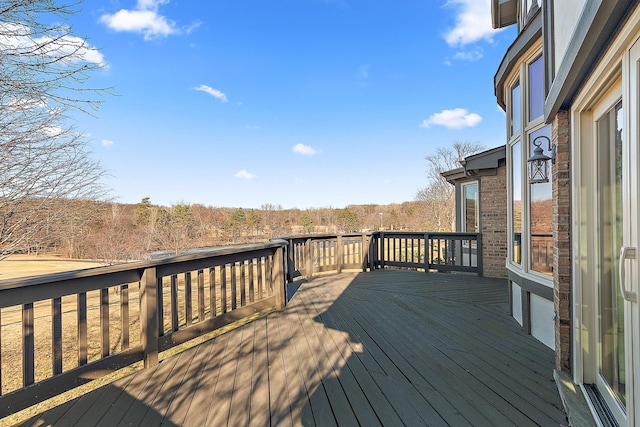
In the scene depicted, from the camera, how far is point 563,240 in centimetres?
218

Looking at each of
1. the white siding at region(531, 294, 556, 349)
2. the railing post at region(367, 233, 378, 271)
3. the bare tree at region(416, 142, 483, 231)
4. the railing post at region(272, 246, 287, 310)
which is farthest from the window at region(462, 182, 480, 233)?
the bare tree at region(416, 142, 483, 231)

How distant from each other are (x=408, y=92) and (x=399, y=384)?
13.1 m

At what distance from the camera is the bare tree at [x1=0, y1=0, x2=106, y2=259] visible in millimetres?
2900

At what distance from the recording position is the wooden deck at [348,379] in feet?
5.98

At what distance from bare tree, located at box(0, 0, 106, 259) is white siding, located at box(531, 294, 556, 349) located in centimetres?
522

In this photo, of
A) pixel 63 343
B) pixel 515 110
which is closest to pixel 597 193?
pixel 515 110

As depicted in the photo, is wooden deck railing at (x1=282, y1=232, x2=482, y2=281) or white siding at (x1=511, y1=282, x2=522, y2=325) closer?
white siding at (x1=511, y1=282, x2=522, y2=325)

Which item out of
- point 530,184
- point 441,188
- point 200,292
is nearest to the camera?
point 200,292

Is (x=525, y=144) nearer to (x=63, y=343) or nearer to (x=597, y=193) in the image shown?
(x=597, y=193)

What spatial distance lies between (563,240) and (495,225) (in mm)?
4087

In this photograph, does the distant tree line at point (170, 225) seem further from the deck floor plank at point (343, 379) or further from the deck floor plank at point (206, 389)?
the deck floor plank at point (343, 379)

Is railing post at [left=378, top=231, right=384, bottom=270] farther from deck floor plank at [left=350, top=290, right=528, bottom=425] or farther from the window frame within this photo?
deck floor plank at [left=350, top=290, right=528, bottom=425]

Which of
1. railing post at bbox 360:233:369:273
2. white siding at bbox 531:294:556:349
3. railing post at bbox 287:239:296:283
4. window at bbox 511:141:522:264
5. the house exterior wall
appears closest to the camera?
the house exterior wall

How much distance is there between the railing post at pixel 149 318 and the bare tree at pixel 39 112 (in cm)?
222
